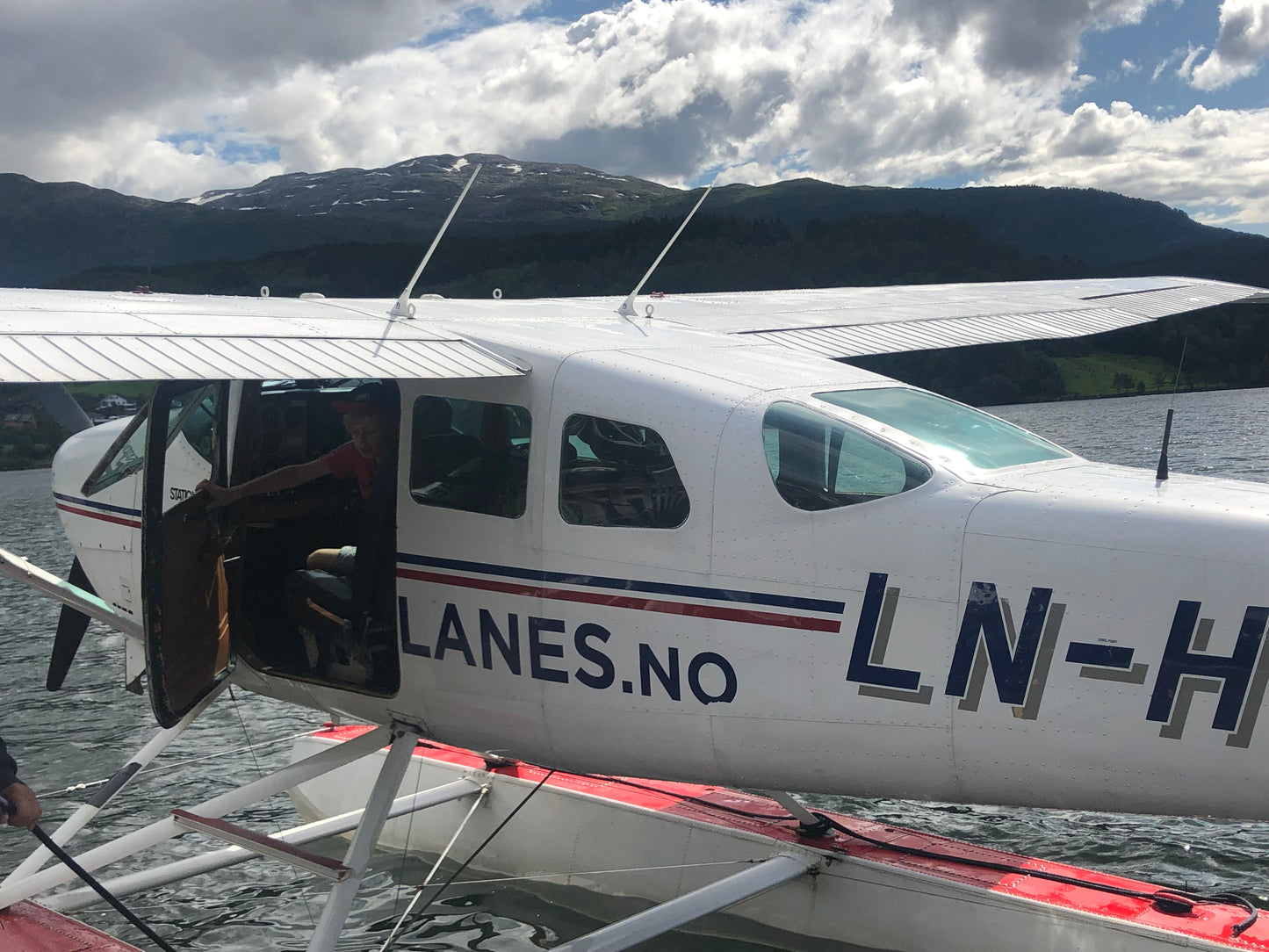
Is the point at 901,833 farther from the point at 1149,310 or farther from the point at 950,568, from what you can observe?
the point at 1149,310

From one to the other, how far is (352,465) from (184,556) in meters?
0.87

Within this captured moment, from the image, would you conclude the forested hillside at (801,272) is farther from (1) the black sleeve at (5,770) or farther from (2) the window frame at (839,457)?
(1) the black sleeve at (5,770)

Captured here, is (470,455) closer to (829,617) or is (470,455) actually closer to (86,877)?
(829,617)

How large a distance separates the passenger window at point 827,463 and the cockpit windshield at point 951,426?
19 cm

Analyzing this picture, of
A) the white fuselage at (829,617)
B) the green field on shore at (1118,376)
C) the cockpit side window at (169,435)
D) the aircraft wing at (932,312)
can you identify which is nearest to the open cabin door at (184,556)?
the cockpit side window at (169,435)

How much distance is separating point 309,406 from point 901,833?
4377 millimetres

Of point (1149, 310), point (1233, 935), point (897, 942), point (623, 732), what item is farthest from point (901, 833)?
point (1149, 310)

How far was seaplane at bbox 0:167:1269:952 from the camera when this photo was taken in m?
3.83

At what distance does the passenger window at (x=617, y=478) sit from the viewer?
4430 mm

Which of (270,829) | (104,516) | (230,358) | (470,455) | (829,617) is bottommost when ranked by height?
(270,829)

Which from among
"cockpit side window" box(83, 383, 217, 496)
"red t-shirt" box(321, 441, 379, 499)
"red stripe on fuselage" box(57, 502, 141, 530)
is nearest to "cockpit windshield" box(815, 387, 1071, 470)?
"red t-shirt" box(321, 441, 379, 499)

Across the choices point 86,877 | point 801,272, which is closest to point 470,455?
point 86,877

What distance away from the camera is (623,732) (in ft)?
15.3

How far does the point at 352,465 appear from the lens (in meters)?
5.31
